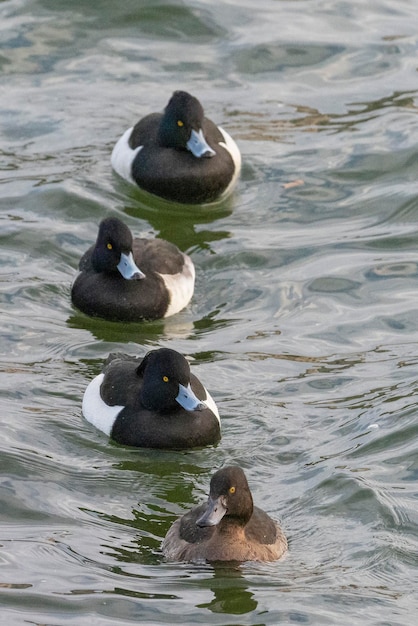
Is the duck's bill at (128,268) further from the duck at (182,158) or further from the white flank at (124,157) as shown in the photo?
the white flank at (124,157)

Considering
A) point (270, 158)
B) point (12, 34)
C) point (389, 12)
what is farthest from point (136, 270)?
point (389, 12)

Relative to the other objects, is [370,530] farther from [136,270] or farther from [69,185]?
[69,185]

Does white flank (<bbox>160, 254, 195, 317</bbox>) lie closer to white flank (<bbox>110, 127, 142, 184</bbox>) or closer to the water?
the water

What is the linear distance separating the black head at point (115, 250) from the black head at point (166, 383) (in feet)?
7.36

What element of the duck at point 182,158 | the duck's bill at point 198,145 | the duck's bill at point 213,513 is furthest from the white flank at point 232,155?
the duck's bill at point 213,513

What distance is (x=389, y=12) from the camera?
64.2 feet

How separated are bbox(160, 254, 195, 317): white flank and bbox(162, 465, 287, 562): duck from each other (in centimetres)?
420

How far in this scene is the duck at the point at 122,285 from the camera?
41.4 ft

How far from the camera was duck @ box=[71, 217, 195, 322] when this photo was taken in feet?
41.4

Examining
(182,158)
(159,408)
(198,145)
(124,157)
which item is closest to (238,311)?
(159,408)

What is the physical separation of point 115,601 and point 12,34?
39.5 ft

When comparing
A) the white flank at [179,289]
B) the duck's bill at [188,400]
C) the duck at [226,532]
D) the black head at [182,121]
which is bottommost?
the white flank at [179,289]

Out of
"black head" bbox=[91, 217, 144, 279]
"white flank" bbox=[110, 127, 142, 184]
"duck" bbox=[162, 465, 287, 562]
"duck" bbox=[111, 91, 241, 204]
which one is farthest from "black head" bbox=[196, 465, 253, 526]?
"white flank" bbox=[110, 127, 142, 184]

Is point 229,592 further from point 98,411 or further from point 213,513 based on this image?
point 98,411
